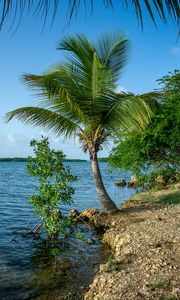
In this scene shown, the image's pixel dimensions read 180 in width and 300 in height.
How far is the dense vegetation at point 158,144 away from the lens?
1798cm

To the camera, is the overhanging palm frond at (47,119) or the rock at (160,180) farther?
the rock at (160,180)

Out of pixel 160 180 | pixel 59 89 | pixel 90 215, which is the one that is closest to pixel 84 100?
pixel 59 89

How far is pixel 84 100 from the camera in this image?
16.0 m

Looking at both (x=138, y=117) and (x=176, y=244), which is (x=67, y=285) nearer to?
(x=176, y=244)

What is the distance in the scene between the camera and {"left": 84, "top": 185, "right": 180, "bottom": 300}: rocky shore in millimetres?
7699

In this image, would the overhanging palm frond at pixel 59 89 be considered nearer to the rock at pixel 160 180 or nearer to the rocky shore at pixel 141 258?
the rocky shore at pixel 141 258

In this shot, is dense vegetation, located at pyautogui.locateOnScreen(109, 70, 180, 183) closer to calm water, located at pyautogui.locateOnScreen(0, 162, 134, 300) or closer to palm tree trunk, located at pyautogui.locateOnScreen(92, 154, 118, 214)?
palm tree trunk, located at pyautogui.locateOnScreen(92, 154, 118, 214)

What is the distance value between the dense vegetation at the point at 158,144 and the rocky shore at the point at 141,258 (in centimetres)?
345

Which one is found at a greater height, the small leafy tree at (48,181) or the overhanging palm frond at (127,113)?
the overhanging palm frond at (127,113)

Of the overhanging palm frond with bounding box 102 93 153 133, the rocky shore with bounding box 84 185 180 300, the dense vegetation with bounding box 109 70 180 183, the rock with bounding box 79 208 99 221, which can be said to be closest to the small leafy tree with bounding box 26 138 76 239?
the rocky shore with bounding box 84 185 180 300

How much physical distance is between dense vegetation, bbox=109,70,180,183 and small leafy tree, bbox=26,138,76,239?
238 inches

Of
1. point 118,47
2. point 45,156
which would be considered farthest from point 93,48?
point 45,156

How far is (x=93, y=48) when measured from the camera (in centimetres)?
1698

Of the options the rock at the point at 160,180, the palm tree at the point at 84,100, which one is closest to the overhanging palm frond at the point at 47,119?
the palm tree at the point at 84,100
